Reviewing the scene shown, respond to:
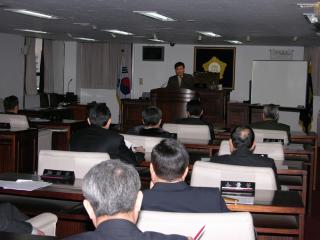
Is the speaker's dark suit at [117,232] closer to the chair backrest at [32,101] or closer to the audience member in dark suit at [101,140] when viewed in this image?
the audience member in dark suit at [101,140]

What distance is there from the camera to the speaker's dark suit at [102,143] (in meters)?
4.63

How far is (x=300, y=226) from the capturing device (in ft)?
11.7

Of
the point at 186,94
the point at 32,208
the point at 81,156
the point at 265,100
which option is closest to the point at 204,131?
the point at 81,156

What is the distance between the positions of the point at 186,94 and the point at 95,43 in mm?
6119

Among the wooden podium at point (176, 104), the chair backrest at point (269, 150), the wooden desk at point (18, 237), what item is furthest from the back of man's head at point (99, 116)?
the wooden podium at point (176, 104)

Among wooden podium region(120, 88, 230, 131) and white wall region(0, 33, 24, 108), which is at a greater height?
white wall region(0, 33, 24, 108)

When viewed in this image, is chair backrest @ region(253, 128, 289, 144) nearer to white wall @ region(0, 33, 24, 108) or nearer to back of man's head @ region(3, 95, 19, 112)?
back of man's head @ region(3, 95, 19, 112)

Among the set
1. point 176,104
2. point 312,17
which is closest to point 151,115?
point 312,17

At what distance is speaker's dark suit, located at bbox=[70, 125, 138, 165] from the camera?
4633 mm

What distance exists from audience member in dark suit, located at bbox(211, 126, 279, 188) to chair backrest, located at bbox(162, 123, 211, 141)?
2200 mm

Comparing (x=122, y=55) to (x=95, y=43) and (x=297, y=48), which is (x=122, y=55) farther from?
(x=297, y=48)

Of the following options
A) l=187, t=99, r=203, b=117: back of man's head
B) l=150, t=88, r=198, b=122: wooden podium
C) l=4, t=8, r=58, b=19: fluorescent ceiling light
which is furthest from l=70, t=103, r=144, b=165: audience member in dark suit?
l=150, t=88, r=198, b=122: wooden podium

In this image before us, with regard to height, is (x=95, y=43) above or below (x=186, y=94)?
above

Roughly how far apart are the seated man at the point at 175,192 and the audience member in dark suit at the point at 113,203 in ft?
2.90
